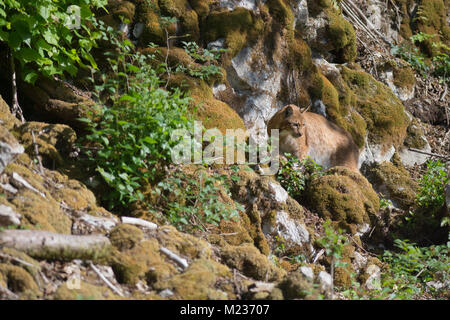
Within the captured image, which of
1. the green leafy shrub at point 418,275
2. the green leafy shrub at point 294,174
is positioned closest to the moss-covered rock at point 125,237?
the green leafy shrub at point 418,275

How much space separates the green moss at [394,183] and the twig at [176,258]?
19.4ft

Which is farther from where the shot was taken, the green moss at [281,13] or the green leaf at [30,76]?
the green moss at [281,13]

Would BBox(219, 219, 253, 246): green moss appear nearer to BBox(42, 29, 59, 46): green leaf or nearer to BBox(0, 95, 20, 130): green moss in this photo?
BBox(0, 95, 20, 130): green moss

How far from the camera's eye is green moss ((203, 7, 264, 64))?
776cm

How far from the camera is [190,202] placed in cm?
515

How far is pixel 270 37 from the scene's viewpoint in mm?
8594

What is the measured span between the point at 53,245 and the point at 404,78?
10401mm

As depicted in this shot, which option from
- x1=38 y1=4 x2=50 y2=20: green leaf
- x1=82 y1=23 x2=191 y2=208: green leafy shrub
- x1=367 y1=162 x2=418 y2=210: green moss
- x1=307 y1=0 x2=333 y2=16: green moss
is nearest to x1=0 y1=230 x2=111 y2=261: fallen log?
x1=82 y1=23 x2=191 y2=208: green leafy shrub

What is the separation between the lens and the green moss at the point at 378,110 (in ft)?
32.5

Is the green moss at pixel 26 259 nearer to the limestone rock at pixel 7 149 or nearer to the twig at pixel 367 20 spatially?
the limestone rock at pixel 7 149

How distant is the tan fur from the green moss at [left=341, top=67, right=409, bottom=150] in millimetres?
989

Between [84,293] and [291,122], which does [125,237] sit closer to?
[84,293]
